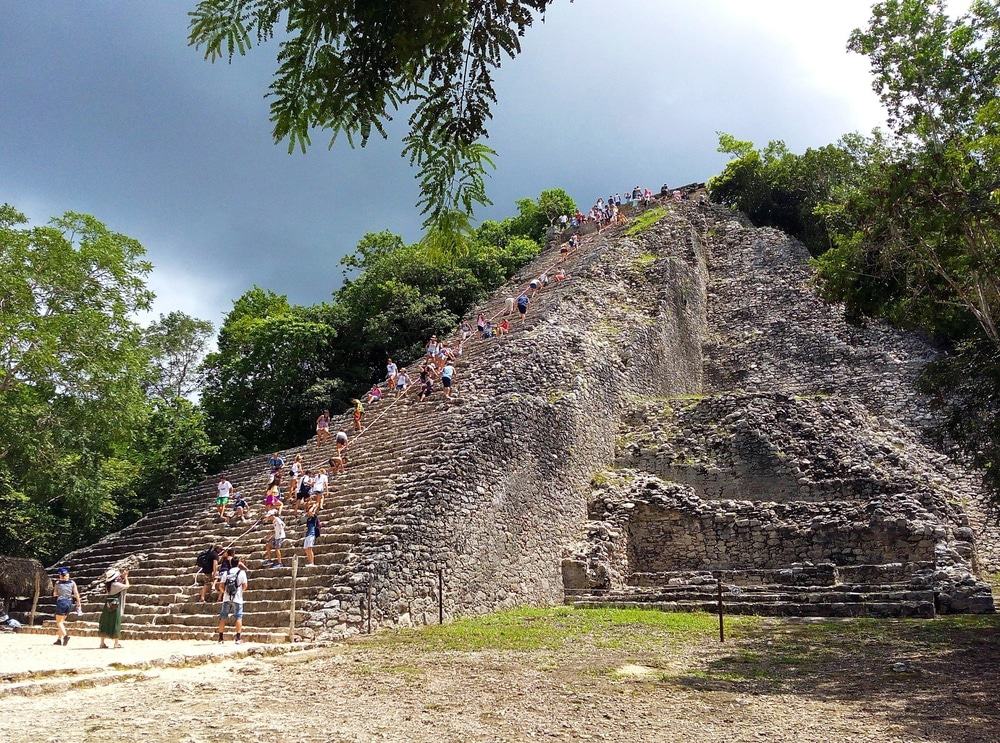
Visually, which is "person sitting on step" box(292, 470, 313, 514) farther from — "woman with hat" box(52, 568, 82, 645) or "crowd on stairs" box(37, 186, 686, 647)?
"woman with hat" box(52, 568, 82, 645)

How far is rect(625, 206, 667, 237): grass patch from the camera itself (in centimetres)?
2638

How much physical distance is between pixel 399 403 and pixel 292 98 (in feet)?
47.8

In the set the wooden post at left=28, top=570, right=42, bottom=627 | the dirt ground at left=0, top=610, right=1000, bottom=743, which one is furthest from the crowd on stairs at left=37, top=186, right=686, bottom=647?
the dirt ground at left=0, top=610, right=1000, bottom=743

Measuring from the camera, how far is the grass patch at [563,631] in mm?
8547

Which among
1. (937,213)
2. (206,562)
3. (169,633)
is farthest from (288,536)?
(937,213)

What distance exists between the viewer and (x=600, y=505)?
15039mm

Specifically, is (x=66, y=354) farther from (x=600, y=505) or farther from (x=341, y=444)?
(x=600, y=505)

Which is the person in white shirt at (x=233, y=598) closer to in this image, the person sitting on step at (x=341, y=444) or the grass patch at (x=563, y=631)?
the grass patch at (x=563, y=631)

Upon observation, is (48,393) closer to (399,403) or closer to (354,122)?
(399,403)

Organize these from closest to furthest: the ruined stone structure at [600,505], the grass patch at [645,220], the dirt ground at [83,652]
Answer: the dirt ground at [83,652], the ruined stone structure at [600,505], the grass patch at [645,220]

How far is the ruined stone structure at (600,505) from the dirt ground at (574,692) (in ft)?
6.40

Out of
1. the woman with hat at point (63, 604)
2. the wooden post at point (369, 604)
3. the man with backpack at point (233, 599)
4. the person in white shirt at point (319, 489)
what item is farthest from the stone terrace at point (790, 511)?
the woman with hat at point (63, 604)

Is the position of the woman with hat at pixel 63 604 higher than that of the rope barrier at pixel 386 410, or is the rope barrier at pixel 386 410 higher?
the rope barrier at pixel 386 410

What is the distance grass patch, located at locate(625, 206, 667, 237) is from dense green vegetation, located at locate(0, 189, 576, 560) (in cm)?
457
